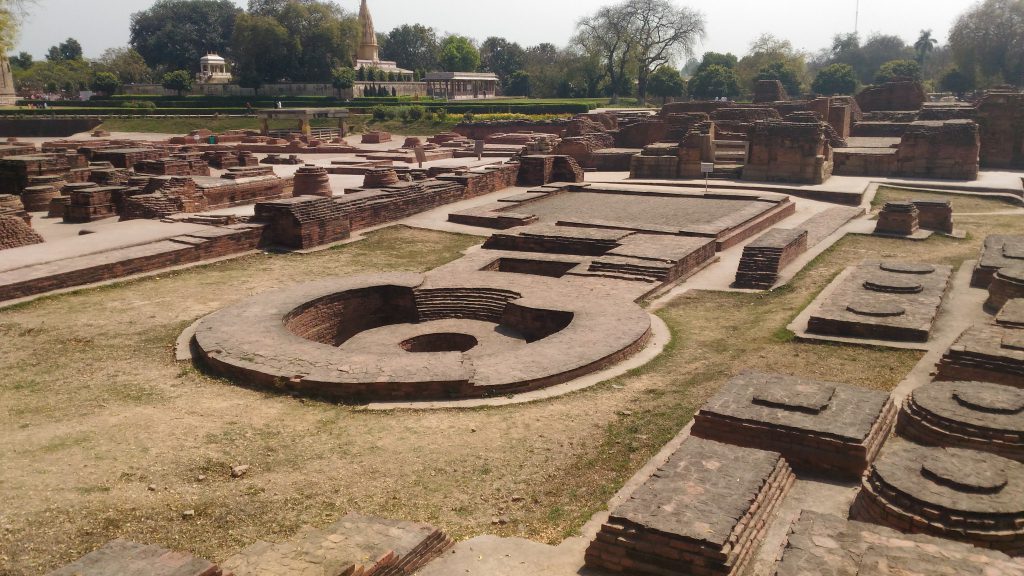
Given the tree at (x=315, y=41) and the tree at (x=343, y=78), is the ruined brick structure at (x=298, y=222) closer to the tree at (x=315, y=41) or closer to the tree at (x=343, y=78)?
the tree at (x=343, y=78)

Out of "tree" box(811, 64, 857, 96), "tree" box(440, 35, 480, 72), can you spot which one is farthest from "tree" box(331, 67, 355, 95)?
"tree" box(811, 64, 857, 96)

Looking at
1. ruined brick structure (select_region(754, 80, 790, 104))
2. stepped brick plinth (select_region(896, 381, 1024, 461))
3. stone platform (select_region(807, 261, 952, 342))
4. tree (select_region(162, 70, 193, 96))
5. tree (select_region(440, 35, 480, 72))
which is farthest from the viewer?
tree (select_region(440, 35, 480, 72))

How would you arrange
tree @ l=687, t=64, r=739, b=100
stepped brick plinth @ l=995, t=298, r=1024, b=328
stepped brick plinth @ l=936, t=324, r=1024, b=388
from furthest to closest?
tree @ l=687, t=64, r=739, b=100 → stepped brick plinth @ l=995, t=298, r=1024, b=328 → stepped brick plinth @ l=936, t=324, r=1024, b=388

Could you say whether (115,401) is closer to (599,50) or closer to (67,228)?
(67,228)

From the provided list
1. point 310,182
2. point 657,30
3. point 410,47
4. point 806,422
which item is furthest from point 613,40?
point 806,422

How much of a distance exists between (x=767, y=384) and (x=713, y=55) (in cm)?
5123

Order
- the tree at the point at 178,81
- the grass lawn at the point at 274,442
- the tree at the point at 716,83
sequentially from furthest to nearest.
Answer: the tree at the point at 178,81 < the tree at the point at 716,83 < the grass lawn at the point at 274,442

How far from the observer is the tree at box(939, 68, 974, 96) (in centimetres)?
4378

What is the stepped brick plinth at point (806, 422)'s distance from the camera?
4.76 m

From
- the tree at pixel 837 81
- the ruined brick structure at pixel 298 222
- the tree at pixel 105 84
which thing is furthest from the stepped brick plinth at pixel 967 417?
the tree at pixel 105 84

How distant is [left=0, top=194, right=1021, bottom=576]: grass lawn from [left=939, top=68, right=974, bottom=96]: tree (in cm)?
4343

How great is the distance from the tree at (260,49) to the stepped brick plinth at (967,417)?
50549 mm

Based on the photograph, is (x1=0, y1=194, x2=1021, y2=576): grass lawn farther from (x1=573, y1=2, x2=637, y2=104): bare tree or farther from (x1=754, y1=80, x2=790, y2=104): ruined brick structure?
(x1=573, y1=2, x2=637, y2=104): bare tree

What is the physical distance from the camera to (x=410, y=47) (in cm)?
7412
